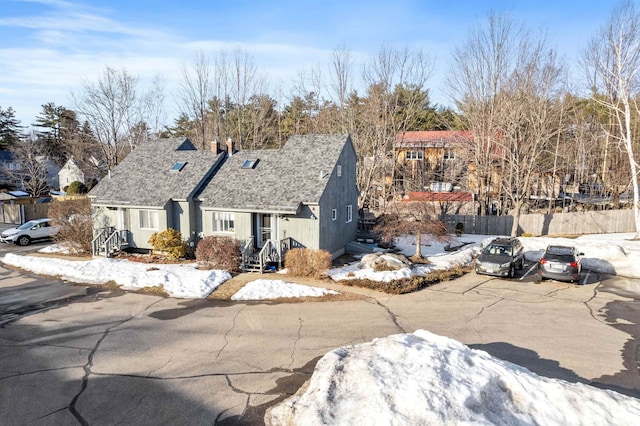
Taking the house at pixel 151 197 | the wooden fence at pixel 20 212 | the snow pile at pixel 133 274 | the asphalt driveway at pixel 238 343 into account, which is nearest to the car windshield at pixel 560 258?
the asphalt driveway at pixel 238 343

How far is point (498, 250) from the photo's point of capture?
19.2 meters

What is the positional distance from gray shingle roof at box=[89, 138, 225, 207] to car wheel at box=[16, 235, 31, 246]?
7497 millimetres

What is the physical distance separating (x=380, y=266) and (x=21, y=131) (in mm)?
76431

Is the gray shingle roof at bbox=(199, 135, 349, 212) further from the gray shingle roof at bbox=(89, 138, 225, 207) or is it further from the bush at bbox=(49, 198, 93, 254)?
the bush at bbox=(49, 198, 93, 254)

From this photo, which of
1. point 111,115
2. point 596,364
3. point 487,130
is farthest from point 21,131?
point 596,364

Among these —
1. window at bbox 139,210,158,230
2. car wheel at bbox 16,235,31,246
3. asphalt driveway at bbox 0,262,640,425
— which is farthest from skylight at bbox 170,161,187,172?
car wheel at bbox 16,235,31,246

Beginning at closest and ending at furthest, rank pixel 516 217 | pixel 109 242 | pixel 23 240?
pixel 109 242 < pixel 23 240 < pixel 516 217

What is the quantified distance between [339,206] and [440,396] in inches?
637

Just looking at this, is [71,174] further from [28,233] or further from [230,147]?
[230,147]

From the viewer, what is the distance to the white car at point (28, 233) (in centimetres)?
2739

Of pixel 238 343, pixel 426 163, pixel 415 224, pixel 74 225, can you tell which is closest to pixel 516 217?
pixel 415 224

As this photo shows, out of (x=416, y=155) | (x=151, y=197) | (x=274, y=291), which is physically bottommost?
(x=274, y=291)

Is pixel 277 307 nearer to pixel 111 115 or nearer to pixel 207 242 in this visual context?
pixel 207 242

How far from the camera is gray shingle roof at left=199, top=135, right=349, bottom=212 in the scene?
2033 centimetres
